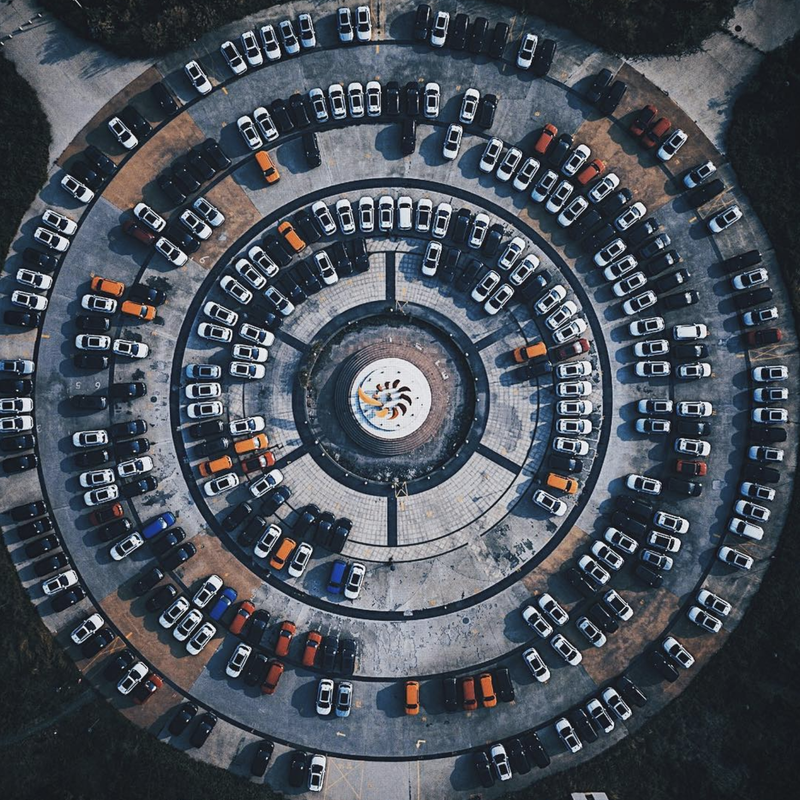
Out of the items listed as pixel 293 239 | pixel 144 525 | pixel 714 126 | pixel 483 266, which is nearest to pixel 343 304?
pixel 293 239

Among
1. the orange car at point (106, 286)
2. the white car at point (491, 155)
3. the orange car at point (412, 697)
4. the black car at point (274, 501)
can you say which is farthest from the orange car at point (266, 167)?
the orange car at point (412, 697)

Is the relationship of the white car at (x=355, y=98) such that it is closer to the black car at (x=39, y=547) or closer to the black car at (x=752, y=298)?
A: the black car at (x=752, y=298)

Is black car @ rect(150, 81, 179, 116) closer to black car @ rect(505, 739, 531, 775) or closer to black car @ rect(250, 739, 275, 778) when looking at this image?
black car @ rect(250, 739, 275, 778)

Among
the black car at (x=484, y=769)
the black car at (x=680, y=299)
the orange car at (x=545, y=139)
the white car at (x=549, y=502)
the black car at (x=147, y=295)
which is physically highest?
the orange car at (x=545, y=139)

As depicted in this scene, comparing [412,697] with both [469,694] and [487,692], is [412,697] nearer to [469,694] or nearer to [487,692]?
[469,694]

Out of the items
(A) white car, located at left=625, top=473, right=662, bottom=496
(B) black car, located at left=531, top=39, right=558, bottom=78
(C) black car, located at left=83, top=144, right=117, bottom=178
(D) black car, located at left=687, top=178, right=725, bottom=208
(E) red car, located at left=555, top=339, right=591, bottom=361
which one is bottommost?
(A) white car, located at left=625, top=473, right=662, bottom=496

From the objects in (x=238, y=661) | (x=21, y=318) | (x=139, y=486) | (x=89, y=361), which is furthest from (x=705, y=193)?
(x=21, y=318)

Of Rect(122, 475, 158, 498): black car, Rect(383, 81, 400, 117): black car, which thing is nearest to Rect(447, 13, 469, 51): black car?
Rect(383, 81, 400, 117): black car
